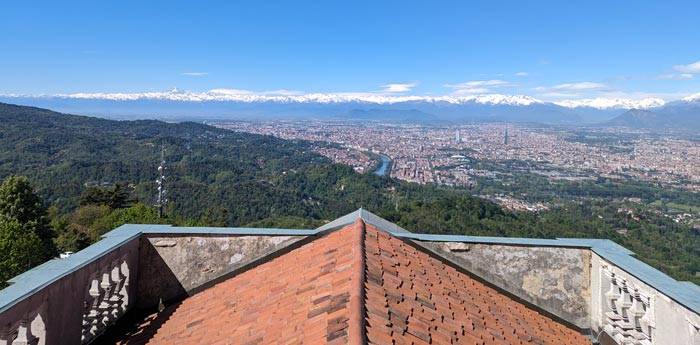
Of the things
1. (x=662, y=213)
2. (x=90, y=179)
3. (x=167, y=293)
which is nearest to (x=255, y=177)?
(x=90, y=179)

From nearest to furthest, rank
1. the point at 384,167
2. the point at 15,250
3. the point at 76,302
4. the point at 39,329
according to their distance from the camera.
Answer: the point at 39,329
the point at 76,302
the point at 15,250
the point at 384,167

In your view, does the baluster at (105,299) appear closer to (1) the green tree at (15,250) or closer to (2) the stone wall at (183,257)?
(2) the stone wall at (183,257)

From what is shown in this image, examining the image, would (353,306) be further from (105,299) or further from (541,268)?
(541,268)

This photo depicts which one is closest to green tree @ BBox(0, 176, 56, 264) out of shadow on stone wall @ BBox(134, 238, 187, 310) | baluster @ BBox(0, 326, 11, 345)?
shadow on stone wall @ BBox(134, 238, 187, 310)

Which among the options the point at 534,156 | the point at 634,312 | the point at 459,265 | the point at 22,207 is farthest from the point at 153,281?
the point at 534,156

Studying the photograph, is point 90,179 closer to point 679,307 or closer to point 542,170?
point 679,307

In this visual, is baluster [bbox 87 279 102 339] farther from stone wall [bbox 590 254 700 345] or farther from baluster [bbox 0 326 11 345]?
stone wall [bbox 590 254 700 345]

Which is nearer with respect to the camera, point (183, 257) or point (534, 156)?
point (183, 257)
